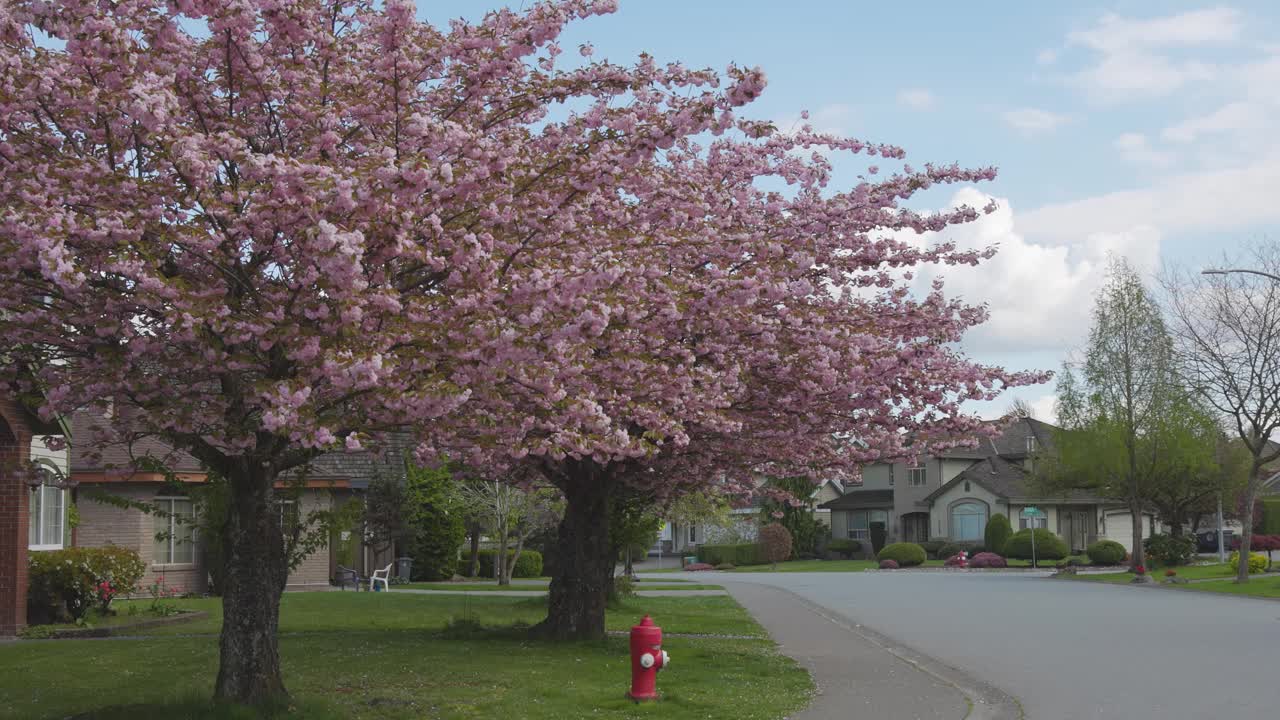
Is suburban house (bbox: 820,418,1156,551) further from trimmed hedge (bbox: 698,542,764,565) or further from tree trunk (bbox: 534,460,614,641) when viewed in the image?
tree trunk (bbox: 534,460,614,641)

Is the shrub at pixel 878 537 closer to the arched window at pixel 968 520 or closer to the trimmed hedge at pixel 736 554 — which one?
the arched window at pixel 968 520

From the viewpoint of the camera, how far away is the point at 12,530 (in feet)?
65.0

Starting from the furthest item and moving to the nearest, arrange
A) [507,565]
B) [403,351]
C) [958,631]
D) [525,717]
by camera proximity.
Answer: [507,565], [958,631], [525,717], [403,351]

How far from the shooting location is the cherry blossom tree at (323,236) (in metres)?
8.87

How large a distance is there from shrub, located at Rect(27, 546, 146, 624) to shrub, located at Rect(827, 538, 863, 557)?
57.1m

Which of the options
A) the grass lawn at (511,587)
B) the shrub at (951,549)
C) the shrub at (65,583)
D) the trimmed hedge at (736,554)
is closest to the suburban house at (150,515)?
the grass lawn at (511,587)

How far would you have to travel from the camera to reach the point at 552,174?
10461 millimetres

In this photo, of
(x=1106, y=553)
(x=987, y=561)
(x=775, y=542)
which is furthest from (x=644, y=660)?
(x=775, y=542)

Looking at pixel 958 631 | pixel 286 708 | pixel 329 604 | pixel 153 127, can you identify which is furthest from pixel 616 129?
pixel 329 604

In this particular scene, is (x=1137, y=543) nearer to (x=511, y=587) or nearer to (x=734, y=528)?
(x=511, y=587)

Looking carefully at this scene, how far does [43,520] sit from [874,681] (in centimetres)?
1614

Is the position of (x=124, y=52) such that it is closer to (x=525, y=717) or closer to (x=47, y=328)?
(x=47, y=328)

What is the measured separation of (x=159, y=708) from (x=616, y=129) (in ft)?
20.7

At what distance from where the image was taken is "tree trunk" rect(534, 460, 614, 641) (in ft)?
62.0
